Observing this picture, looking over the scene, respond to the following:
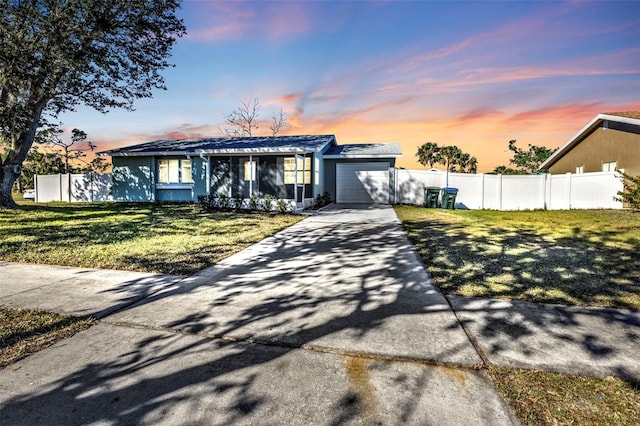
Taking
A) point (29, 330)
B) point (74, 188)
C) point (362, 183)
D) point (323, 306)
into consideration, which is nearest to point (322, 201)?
point (362, 183)

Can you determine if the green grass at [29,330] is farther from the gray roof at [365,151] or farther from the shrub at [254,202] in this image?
the gray roof at [365,151]

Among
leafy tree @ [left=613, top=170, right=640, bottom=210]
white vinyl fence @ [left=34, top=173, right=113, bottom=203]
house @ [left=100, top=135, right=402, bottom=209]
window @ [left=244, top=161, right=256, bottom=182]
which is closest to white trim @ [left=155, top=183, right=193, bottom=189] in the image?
house @ [left=100, top=135, right=402, bottom=209]

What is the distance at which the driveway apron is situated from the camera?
2.71m

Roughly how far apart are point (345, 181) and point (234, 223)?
31.3 feet

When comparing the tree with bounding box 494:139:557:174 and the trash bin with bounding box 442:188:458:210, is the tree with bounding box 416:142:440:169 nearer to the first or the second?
the tree with bounding box 494:139:557:174

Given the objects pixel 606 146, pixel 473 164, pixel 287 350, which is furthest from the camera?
pixel 473 164

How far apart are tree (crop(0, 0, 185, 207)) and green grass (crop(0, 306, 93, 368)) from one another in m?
11.8

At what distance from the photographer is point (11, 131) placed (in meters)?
12.7

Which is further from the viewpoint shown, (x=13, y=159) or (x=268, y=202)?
(x=268, y=202)

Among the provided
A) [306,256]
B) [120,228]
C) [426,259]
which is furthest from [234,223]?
[426,259]

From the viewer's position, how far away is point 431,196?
15906 millimetres

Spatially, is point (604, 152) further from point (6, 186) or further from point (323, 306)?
point (6, 186)

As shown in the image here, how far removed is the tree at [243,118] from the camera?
32812mm

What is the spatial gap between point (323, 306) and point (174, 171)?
17206 millimetres
